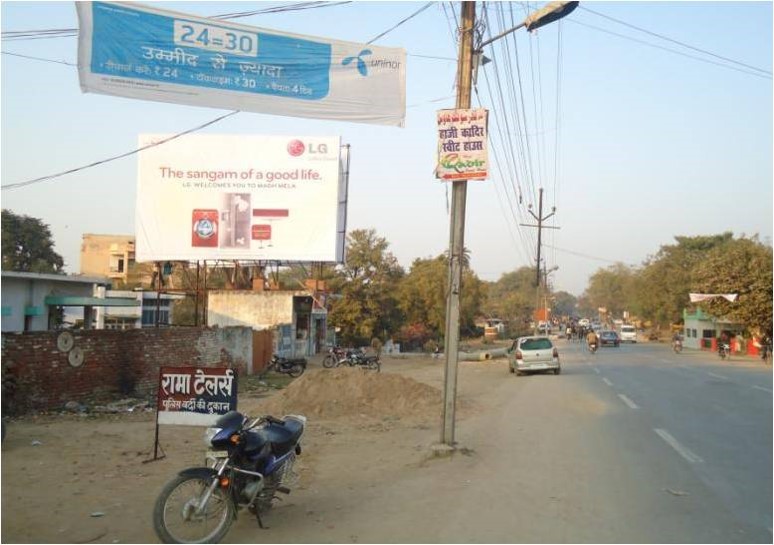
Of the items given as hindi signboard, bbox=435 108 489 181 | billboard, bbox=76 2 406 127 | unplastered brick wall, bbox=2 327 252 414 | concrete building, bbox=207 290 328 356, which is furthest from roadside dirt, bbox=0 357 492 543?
concrete building, bbox=207 290 328 356

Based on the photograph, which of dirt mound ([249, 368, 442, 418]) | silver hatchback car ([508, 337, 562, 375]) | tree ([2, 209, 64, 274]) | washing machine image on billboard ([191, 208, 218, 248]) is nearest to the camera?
dirt mound ([249, 368, 442, 418])

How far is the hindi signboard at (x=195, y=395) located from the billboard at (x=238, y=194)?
2376 centimetres

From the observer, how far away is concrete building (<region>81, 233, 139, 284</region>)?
64.9 m

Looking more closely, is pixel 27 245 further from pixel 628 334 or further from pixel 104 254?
pixel 628 334

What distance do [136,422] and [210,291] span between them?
23904 millimetres

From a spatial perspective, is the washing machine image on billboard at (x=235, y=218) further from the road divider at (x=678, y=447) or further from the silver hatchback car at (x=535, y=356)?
the road divider at (x=678, y=447)

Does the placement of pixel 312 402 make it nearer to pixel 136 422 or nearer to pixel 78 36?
pixel 136 422

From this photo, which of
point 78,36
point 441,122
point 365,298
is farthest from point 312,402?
point 365,298

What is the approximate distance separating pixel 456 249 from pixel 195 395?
14.1 ft

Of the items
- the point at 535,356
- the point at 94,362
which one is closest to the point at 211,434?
the point at 94,362

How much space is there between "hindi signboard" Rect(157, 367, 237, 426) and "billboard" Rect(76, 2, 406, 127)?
149 inches

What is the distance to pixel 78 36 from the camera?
9.34 m

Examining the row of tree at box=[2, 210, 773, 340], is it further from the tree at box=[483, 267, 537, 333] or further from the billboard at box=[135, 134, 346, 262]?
the tree at box=[483, 267, 537, 333]

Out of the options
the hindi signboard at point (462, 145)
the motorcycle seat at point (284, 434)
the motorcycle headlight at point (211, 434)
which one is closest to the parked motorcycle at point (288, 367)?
the hindi signboard at point (462, 145)
